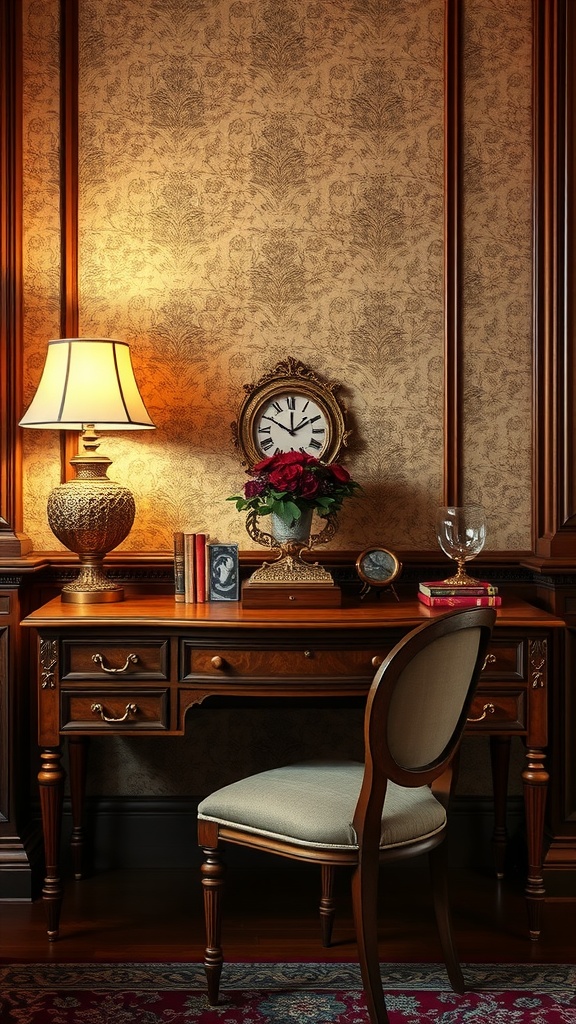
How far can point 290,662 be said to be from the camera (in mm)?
2605

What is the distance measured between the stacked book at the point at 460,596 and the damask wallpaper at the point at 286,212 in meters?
0.36

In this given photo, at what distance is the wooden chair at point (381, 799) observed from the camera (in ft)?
6.75

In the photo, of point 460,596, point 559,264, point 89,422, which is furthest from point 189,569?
point 559,264

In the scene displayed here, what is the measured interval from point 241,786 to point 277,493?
0.83 meters

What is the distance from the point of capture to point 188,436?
3172mm

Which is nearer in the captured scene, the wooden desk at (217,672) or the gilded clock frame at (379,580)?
the wooden desk at (217,672)

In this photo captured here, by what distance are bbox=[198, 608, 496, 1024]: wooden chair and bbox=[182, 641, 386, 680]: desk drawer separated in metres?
0.28

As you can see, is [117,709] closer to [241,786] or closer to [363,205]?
[241,786]

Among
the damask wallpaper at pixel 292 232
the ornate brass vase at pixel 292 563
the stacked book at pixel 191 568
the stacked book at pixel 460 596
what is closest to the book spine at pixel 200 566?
the stacked book at pixel 191 568

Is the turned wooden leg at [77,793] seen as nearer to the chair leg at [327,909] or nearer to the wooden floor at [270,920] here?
the wooden floor at [270,920]

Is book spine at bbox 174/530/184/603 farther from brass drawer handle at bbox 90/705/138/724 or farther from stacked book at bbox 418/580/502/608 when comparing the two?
stacked book at bbox 418/580/502/608

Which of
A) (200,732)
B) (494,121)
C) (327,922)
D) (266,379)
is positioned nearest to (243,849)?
(200,732)

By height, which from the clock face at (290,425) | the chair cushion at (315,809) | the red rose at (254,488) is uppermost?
the clock face at (290,425)

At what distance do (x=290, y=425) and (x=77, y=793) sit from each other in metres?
1.30
